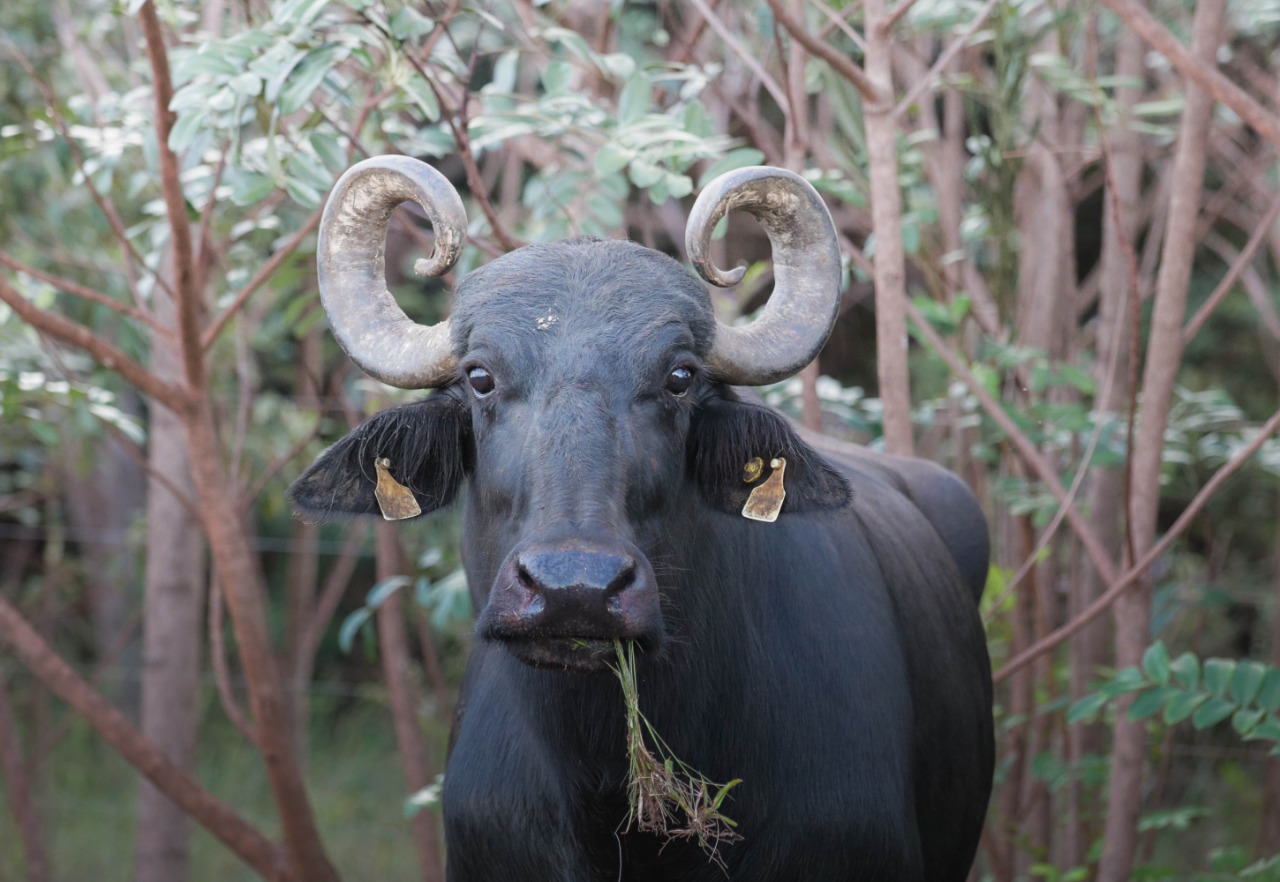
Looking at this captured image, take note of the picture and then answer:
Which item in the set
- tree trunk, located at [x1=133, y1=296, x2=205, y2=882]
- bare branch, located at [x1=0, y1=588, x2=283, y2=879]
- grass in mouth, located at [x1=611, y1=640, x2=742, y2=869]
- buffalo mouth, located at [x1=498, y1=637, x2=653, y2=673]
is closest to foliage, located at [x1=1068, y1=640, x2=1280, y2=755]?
grass in mouth, located at [x1=611, y1=640, x2=742, y2=869]

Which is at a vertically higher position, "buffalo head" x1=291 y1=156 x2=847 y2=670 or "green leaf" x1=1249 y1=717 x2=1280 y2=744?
"buffalo head" x1=291 y1=156 x2=847 y2=670

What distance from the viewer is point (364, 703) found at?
11.5 metres

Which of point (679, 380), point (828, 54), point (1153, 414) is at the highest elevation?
point (828, 54)

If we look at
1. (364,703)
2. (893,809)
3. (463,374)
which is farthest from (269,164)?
(364,703)

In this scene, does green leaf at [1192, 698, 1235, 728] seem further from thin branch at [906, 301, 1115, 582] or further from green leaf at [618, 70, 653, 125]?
green leaf at [618, 70, 653, 125]

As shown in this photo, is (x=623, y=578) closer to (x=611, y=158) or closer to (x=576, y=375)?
(x=576, y=375)

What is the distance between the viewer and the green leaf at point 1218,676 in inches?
160

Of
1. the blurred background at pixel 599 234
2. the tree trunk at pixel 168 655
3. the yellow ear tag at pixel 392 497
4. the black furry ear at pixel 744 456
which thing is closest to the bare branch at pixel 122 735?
the blurred background at pixel 599 234

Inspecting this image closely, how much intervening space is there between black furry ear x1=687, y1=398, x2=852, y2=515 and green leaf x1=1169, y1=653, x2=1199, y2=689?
134 centimetres

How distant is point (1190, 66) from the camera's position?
12.6ft

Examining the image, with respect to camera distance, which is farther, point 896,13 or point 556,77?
point 556,77

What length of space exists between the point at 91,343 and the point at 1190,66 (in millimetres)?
3339

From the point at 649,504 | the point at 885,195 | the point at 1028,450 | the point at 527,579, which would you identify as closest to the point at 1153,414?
the point at 1028,450

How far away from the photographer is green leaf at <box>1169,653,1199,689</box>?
4090 mm
